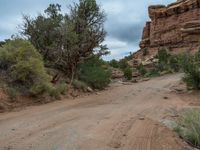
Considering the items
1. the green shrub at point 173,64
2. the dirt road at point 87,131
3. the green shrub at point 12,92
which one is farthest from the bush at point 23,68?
the green shrub at point 173,64

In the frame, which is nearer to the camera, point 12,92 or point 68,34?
point 12,92

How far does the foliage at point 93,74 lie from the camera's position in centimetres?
2666

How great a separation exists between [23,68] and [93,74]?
10.3 metres

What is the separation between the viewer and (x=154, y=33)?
6931 centimetres

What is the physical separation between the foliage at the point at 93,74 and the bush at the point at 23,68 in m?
8.04

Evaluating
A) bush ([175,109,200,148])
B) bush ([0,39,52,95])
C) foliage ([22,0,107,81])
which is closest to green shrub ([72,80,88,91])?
foliage ([22,0,107,81])

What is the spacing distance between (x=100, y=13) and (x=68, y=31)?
5644 millimetres

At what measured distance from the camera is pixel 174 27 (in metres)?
64.9

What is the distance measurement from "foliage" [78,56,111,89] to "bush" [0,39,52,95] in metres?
8.04

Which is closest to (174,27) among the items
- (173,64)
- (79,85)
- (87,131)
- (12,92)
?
(173,64)

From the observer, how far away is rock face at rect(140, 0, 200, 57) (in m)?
59.0

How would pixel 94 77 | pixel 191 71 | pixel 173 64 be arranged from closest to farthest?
pixel 191 71, pixel 94 77, pixel 173 64

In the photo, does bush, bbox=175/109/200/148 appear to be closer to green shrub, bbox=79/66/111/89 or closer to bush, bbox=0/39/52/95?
bush, bbox=0/39/52/95

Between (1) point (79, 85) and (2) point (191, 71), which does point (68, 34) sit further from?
(2) point (191, 71)
